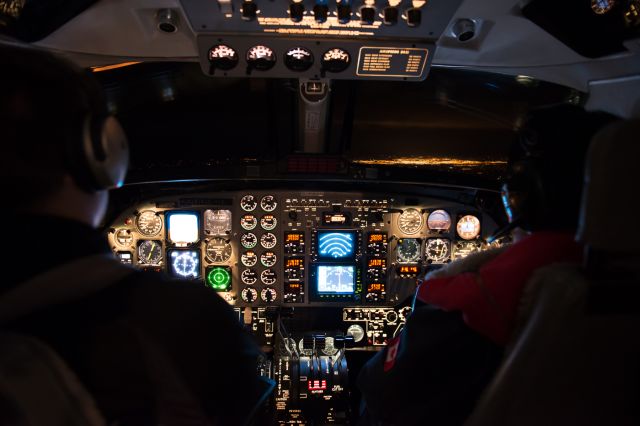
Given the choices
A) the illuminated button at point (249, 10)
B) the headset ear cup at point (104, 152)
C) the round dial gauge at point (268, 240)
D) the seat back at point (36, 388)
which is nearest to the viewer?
the seat back at point (36, 388)

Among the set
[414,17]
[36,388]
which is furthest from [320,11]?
[36,388]

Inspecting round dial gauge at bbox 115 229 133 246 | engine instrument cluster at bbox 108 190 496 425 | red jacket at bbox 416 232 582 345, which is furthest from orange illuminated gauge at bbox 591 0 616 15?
round dial gauge at bbox 115 229 133 246

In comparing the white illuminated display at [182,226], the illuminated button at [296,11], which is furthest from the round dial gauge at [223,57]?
the white illuminated display at [182,226]

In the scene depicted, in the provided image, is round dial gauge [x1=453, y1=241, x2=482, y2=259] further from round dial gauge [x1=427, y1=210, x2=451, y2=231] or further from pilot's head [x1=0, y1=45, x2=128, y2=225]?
pilot's head [x1=0, y1=45, x2=128, y2=225]

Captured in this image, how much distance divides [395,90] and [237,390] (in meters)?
2.83

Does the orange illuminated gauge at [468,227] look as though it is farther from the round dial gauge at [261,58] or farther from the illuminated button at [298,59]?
the round dial gauge at [261,58]

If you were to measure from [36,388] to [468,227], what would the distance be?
3749mm

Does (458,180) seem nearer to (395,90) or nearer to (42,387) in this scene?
(395,90)

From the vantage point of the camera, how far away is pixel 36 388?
730mm

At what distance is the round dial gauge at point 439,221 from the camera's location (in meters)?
3.97

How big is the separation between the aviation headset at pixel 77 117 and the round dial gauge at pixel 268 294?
3.09 meters

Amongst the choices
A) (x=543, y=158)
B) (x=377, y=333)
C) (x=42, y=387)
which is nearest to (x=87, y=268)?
(x=42, y=387)

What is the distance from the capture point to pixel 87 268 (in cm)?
80

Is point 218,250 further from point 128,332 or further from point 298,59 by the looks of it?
point 128,332
